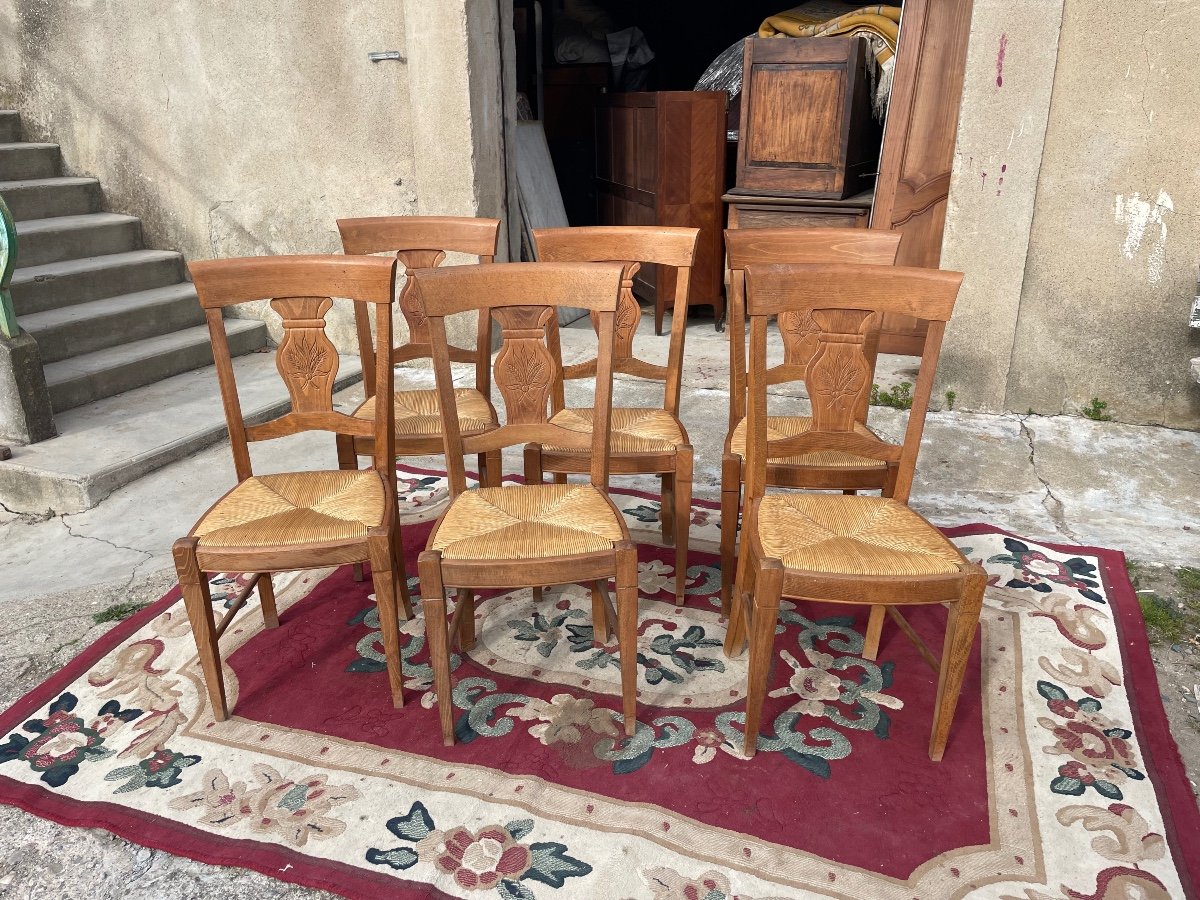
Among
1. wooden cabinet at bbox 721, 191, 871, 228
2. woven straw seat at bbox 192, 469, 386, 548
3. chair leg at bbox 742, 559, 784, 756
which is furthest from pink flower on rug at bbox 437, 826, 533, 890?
wooden cabinet at bbox 721, 191, 871, 228

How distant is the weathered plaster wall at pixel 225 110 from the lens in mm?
4570

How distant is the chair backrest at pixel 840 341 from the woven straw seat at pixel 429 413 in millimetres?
822

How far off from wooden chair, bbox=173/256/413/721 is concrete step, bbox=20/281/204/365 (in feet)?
7.28

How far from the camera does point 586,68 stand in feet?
22.3

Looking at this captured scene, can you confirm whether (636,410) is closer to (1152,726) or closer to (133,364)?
(1152,726)

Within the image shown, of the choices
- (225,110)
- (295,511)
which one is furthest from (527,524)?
(225,110)

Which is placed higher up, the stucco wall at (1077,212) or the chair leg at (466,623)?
the stucco wall at (1077,212)

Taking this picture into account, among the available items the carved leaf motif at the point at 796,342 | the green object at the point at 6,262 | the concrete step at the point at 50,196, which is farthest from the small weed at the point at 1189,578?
the concrete step at the point at 50,196

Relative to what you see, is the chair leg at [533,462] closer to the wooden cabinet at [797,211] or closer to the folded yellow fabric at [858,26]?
the wooden cabinet at [797,211]

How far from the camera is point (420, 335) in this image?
3.10 m

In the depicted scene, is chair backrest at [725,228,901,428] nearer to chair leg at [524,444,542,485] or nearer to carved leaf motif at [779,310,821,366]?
carved leaf motif at [779,310,821,366]

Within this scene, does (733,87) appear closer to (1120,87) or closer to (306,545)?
(1120,87)

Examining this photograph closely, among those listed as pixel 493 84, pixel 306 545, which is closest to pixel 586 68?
pixel 493 84

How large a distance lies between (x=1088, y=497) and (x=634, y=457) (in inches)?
74.3
